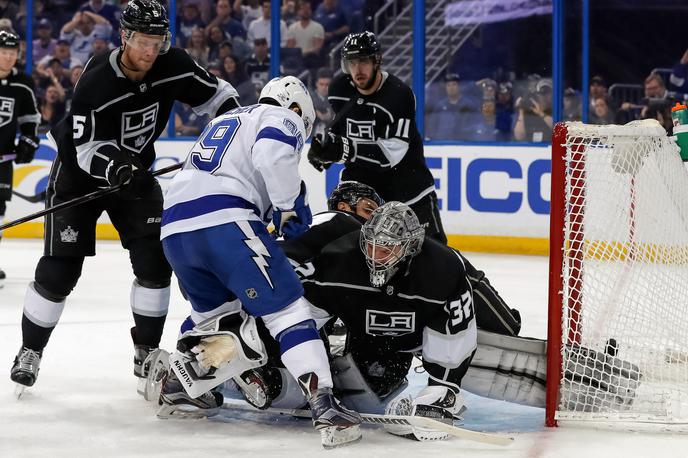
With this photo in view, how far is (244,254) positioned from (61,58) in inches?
233

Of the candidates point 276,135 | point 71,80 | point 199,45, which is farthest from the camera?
point 71,80

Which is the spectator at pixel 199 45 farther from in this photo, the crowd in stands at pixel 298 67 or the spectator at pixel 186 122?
the spectator at pixel 186 122

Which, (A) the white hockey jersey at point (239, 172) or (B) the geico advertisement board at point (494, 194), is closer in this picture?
(A) the white hockey jersey at point (239, 172)

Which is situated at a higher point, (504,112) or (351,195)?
(504,112)

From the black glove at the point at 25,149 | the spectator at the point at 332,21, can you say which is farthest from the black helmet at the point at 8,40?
the spectator at the point at 332,21

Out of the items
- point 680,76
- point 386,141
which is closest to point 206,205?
point 386,141

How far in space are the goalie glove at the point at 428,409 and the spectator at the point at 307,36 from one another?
196 inches

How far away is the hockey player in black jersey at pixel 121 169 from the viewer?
321cm

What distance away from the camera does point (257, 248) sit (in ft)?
9.07

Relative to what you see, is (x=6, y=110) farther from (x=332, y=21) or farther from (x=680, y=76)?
(x=680, y=76)

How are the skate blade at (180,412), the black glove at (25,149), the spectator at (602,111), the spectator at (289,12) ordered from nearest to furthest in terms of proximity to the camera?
the skate blade at (180,412), the black glove at (25,149), the spectator at (602,111), the spectator at (289,12)

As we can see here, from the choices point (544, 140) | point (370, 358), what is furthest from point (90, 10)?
point (370, 358)

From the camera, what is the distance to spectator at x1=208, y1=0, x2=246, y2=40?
7871 millimetres

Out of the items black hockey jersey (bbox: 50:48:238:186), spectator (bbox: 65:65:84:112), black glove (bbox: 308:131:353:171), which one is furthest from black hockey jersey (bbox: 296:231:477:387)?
spectator (bbox: 65:65:84:112)
